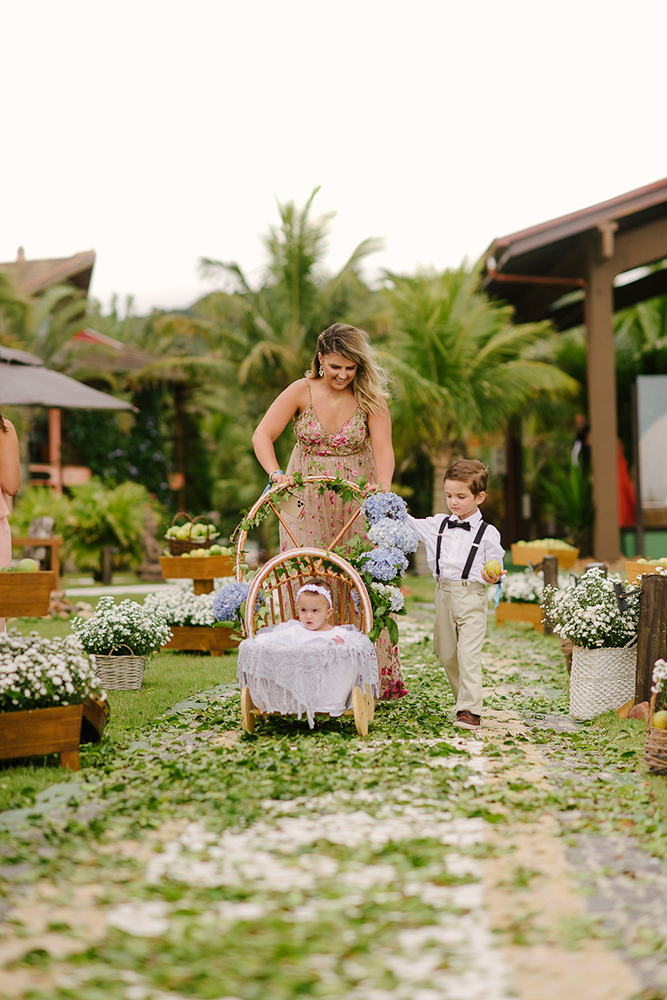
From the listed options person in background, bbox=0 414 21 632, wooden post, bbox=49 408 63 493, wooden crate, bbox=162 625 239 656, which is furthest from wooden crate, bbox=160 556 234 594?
wooden post, bbox=49 408 63 493

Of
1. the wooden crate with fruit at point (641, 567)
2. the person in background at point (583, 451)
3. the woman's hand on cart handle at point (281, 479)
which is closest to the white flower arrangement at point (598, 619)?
the wooden crate with fruit at point (641, 567)

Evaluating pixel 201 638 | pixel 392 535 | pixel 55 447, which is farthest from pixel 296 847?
→ pixel 55 447

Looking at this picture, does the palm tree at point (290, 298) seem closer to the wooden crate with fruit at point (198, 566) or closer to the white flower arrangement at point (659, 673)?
the wooden crate with fruit at point (198, 566)

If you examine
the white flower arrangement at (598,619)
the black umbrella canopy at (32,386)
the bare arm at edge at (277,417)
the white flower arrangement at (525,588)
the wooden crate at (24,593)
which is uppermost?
the black umbrella canopy at (32,386)

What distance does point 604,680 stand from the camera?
5.54m

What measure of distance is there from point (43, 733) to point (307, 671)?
50.8 inches

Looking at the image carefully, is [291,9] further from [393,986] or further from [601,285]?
[393,986]

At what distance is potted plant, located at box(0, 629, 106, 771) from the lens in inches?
164

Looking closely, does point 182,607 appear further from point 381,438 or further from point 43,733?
point 43,733

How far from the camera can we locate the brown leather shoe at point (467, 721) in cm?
513

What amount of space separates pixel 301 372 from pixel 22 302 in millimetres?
5542

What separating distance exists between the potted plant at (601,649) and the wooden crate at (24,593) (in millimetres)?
2983

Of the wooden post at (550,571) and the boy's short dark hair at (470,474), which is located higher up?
the boy's short dark hair at (470,474)

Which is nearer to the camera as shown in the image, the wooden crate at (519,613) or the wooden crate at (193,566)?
the wooden crate at (193,566)
